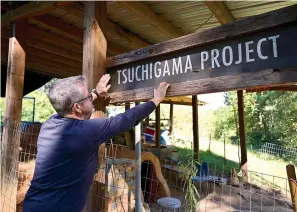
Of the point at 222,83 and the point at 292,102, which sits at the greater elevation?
the point at 292,102

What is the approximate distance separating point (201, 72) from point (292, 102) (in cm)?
1808

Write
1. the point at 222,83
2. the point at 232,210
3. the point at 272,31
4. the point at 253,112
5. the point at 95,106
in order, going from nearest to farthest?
the point at 272,31 → the point at 222,83 → the point at 95,106 → the point at 232,210 → the point at 253,112

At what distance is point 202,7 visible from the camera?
2.73 m

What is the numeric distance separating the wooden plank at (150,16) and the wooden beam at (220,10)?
70 cm

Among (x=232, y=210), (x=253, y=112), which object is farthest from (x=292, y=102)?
(x=232, y=210)

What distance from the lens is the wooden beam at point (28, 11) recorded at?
247cm

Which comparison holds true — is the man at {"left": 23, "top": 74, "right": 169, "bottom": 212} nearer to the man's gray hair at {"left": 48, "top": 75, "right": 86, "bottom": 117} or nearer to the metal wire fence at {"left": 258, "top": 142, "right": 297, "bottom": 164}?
the man's gray hair at {"left": 48, "top": 75, "right": 86, "bottom": 117}

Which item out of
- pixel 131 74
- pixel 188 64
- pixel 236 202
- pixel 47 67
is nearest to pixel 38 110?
pixel 47 67

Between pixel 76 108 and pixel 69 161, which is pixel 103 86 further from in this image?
pixel 69 161

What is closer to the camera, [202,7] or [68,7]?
[202,7]

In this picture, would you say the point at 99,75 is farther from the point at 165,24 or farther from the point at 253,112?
the point at 253,112

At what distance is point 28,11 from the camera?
2738 millimetres

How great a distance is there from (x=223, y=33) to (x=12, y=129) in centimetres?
263

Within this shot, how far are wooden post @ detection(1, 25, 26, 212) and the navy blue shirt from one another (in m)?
1.66
